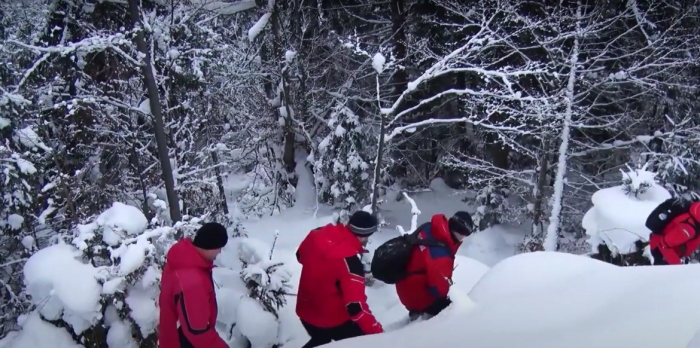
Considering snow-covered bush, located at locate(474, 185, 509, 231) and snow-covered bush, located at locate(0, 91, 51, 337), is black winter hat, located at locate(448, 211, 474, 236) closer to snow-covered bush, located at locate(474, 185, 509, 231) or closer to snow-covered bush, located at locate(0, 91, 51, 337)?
snow-covered bush, located at locate(0, 91, 51, 337)

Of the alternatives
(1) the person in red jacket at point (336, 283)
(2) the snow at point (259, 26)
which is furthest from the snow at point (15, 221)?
(2) the snow at point (259, 26)

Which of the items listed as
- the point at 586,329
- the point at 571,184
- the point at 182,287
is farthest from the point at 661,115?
the point at 182,287

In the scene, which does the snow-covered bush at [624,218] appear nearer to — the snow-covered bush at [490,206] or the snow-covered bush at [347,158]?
the snow-covered bush at [490,206]

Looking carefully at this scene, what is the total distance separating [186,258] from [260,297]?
7.29 feet

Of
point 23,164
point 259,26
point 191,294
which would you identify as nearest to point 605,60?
point 259,26

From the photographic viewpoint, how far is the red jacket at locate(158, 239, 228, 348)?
3.38 m

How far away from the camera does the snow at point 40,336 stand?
194 inches

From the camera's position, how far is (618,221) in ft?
24.3

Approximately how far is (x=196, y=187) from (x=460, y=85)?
308 inches

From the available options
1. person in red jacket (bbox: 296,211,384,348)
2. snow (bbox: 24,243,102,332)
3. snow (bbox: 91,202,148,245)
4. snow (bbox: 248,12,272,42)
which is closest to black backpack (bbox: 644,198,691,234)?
person in red jacket (bbox: 296,211,384,348)

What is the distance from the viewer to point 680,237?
18.2 ft

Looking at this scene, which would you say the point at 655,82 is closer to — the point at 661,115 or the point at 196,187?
the point at 661,115

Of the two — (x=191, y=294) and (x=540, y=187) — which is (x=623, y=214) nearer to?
(x=540, y=187)

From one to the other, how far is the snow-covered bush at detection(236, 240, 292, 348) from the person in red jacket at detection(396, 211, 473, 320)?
5.85 feet
